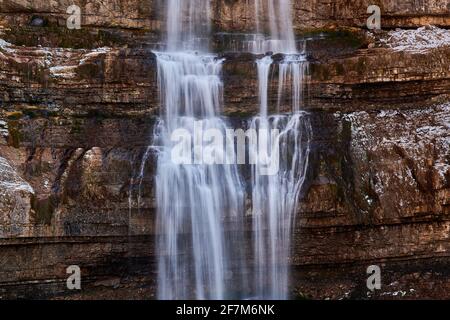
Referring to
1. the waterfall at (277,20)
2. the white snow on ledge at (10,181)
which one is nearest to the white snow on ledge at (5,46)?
the white snow on ledge at (10,181)

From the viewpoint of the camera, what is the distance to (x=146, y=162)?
17281 millimetres

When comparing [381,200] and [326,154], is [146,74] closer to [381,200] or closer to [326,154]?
[326,154]

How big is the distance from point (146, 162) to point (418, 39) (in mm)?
8572

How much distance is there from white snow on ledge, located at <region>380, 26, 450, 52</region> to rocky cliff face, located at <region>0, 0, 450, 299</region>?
114 mm

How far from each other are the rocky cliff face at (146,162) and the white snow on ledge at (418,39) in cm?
11

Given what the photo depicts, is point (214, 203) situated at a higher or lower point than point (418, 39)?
lower

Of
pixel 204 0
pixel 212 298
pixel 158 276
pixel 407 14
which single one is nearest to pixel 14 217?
pixel 158 276

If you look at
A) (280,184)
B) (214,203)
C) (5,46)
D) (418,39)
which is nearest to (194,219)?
(214,203)

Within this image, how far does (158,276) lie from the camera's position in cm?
1766

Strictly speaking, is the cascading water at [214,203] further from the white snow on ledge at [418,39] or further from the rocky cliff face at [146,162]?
the white snow on ledge at [418,39]

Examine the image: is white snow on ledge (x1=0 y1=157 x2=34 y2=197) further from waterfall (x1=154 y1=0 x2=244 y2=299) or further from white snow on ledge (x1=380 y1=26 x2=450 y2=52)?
white snow on ledge (x1=380 y1=26 x2=450 y2=52)

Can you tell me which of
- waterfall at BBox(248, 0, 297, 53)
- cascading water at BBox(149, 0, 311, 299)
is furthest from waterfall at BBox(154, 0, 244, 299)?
waterfall at BBox(248, 0, 297, 53)

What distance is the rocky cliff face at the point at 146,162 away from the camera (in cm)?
1678

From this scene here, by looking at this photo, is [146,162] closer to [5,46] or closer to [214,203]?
[214,203]
